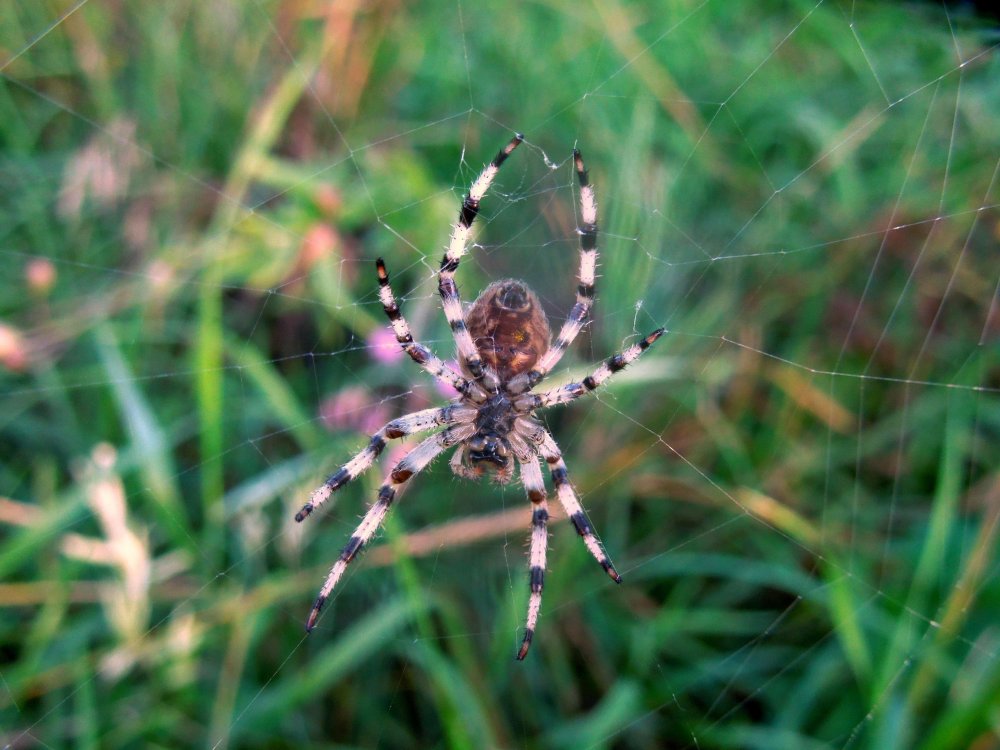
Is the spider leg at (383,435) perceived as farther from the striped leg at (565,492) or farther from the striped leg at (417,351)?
the striped leg at (565,492)

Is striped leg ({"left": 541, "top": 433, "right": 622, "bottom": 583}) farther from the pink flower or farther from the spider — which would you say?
the pink flower

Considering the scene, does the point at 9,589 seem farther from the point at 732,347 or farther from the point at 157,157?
the point at 732,347

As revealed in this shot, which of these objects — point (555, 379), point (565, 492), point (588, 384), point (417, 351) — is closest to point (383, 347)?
point (417, 351)

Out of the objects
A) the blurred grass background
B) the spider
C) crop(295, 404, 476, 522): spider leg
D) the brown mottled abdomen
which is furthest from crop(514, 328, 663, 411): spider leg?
the blurred grass background

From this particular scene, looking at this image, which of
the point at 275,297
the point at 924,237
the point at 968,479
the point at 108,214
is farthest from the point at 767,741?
the point at 108,214

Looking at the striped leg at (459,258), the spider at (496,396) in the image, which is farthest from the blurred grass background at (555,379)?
the striped leg at (459,258)

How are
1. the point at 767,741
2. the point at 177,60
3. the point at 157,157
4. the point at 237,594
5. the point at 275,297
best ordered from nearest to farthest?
the point at 767,741 < the point at 237,594 < the point at 275,297 < the point at 157,157 < the point at 177,60

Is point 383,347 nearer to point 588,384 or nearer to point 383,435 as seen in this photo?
point 383,435
